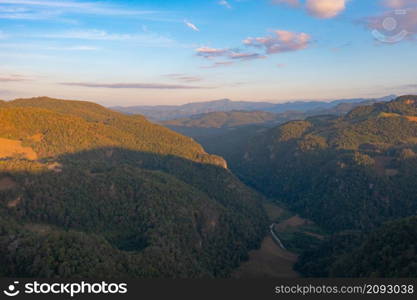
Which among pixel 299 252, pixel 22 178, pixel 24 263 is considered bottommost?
pixel 299 252

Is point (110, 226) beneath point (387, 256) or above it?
beneath

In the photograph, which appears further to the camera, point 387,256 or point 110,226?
point 110,226

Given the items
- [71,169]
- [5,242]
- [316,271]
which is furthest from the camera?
[71,169]

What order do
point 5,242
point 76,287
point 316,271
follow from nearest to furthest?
point 76,287 → point 5,242 → point 316,271

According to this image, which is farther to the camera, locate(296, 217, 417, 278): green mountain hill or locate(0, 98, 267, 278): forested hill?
locate(0, 98, 267, 278): forested hill

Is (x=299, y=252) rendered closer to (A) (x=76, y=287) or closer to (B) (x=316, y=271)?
(B) (x=316, y=271)

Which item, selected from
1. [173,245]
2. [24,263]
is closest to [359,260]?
[173,245]

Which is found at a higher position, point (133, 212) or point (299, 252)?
point (133, 212)

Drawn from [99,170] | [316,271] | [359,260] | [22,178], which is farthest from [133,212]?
[359,260]

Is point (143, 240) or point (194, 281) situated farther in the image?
point (143, 240)

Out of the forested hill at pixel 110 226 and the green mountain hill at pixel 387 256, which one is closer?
the green mountain hill at pixel 387 256
